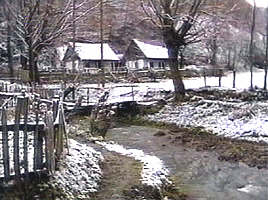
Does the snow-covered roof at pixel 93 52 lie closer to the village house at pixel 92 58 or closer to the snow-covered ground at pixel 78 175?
the village house at pixel 92 58

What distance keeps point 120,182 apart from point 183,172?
9.03 feet

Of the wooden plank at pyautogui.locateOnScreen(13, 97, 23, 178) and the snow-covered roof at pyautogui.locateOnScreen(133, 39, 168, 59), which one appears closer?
the wooden plank at pyautogui.locateOnScreen(13, 97, 23, 178)

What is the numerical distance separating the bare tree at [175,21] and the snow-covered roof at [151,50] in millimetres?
35572

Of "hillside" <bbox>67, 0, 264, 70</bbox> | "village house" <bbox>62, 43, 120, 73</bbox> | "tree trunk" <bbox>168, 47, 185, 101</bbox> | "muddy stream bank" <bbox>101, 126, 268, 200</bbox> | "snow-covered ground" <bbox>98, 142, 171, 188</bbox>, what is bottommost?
"muddy stream bank" <bbox>101, 126, 268, 200</bbox>

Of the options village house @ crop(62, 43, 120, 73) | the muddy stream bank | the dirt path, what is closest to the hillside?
village house @ crop(62, 43, 120, 73)

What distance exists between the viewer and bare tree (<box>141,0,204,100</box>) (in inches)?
912

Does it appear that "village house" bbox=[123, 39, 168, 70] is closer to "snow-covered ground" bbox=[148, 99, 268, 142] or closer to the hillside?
the hillside

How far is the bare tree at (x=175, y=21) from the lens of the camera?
2317 centimetres

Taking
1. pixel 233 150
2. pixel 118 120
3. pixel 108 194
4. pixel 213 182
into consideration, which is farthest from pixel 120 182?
pixel 118 120

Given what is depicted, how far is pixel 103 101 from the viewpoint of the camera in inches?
774

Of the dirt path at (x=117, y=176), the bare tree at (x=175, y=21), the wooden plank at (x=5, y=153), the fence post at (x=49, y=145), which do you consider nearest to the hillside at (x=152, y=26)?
the bare tree at (x=175, y=21)

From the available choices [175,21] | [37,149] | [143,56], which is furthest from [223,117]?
[143,56]

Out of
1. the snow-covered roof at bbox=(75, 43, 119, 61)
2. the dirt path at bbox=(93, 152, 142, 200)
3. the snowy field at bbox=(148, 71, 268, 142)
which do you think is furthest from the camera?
the snow-covered roof at bbox=(75, 43, 119, 61)

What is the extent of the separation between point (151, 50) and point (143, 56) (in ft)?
6.34
